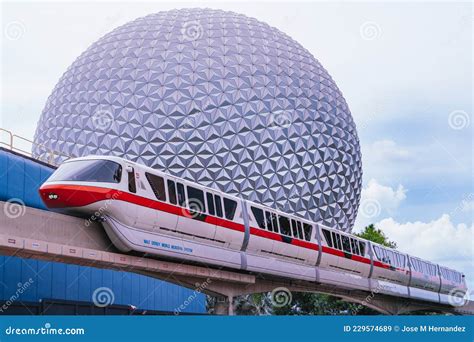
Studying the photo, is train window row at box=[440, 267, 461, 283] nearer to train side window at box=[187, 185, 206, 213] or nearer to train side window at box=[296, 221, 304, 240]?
train side window at box=[296, 221, 304, 240]

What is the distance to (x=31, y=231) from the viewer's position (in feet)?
57.3

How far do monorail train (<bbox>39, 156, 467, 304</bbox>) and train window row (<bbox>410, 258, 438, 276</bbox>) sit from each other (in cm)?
975

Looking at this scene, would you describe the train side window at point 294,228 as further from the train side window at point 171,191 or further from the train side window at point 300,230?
the train side window at point 171,191

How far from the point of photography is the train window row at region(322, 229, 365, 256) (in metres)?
31.9

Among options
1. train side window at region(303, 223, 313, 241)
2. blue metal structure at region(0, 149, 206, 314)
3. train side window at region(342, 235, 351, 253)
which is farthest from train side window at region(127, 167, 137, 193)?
train side window at region(342, 235, 351, 253)

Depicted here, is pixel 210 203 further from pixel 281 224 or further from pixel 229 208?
pixel 281 224

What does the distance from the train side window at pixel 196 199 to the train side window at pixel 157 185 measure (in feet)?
4.66

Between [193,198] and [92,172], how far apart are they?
160 inches

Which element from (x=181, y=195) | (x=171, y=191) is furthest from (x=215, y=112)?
(x=171, y=191)

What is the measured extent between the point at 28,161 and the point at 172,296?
38.1ft

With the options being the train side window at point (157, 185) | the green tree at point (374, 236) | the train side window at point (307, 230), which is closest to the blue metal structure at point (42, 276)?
the train side window at point (157, 185)

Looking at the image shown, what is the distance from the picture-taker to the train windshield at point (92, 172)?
1897 centimetres
